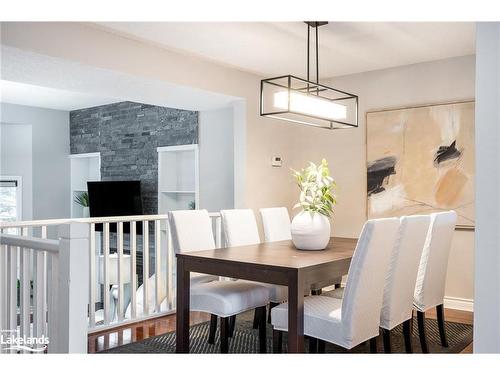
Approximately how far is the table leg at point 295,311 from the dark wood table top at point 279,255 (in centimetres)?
8

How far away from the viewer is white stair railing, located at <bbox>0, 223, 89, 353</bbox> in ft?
6.69

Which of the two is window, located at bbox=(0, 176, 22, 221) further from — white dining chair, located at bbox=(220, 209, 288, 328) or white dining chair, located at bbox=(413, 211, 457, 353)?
white dining chair, located at bbox=(413, 211, 457, 353)

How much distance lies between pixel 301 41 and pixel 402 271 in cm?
214

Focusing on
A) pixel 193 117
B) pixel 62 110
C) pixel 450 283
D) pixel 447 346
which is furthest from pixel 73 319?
pixel 62 110

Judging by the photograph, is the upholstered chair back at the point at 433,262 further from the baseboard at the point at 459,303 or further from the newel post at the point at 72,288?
the newel post at the point at 72,288

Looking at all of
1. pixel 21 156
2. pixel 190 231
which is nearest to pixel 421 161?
pixel 190 231

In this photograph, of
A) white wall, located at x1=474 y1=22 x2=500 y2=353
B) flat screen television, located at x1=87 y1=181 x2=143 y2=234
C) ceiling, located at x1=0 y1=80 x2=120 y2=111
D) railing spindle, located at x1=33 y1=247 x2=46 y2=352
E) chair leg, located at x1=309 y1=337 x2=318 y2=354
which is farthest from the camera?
flat screen television, located at x1=87 y1=181 x2=143 y2=234

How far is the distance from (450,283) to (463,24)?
7.92 ft

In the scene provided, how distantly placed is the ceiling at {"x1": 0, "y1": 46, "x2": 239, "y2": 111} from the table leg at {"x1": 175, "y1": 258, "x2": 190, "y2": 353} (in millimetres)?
1804

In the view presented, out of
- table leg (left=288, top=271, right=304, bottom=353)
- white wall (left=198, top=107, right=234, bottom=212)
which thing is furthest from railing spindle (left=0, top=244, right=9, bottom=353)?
white wall (left=198, top=107, right=234, bottom=212)

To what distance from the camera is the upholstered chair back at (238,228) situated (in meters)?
4.09

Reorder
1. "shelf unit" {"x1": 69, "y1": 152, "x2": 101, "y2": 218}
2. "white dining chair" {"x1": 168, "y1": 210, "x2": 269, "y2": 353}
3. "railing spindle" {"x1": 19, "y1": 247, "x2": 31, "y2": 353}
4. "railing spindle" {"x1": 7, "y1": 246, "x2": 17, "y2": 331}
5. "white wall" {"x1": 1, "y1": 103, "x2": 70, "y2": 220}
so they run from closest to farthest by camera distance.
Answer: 1. "railing spindle" {"x1": 19, "y1": 247, "x2": 31, "y2": 353}
2. "railing spindle" {"x1": 7, "y1": 246, "x2": 17, "y2": 331}
3. "white dining chair" {"x1": 168, "y1": 210, "x2": 269, "y2": 353}
4. "white wall" {"x1": 1, "y1": 103, "x2": 70, "y2": 220}
5. "shelf unit" {"x1": 69, "y1": 152, "x2": 101, "y2": 218}

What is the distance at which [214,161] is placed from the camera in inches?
236
